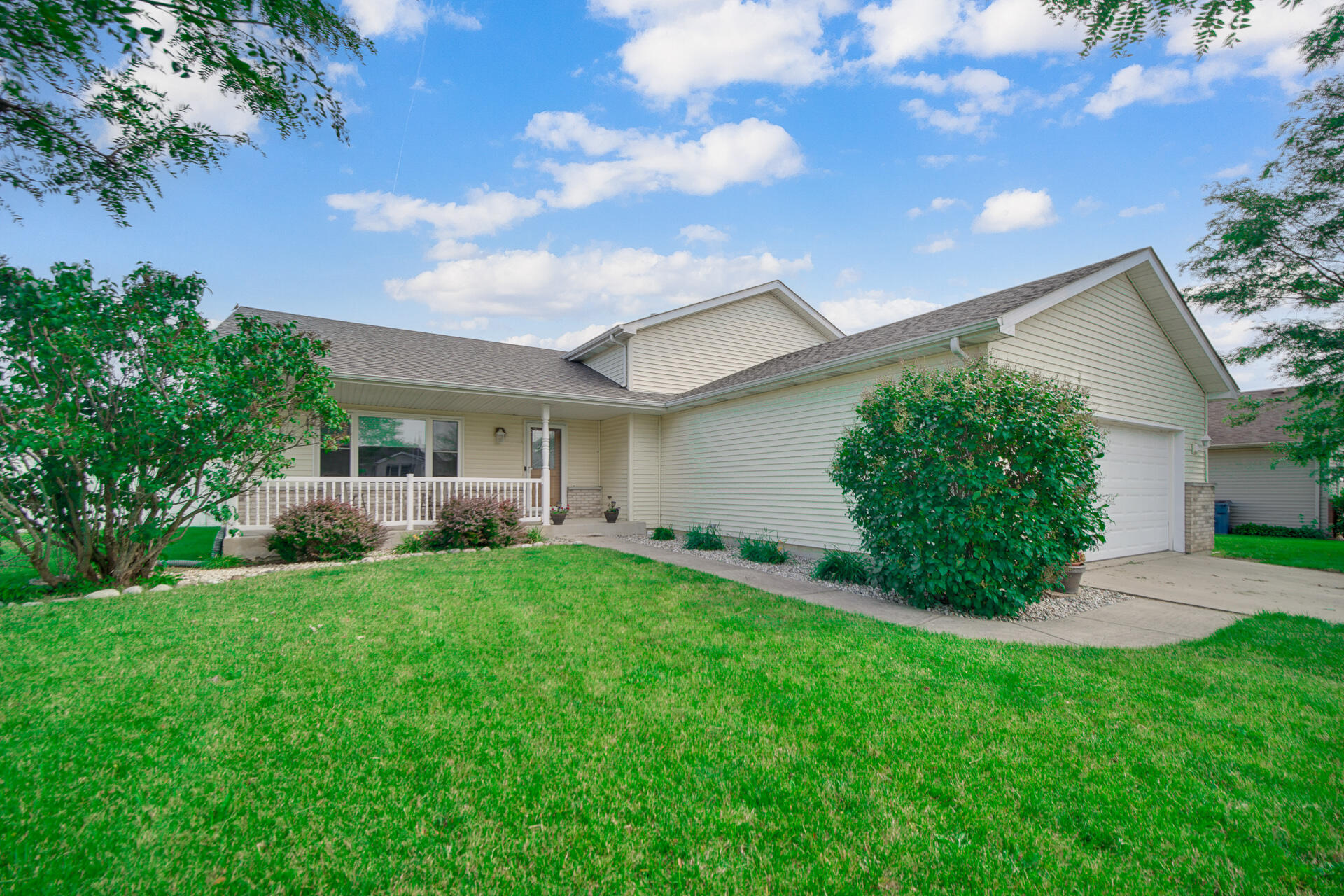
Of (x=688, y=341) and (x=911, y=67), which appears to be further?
(x=688, y=341)

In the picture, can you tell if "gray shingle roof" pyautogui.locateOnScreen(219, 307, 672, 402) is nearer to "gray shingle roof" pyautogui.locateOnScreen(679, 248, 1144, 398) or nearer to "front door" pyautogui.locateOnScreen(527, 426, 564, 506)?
"front door" pyautogui.locateOnScreen(527, 426, 564, 506)

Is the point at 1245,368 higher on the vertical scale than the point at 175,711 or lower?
higher

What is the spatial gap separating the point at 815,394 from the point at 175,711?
8.23 m

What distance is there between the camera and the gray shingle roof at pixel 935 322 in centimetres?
752

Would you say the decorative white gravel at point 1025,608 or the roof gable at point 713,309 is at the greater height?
the roof gable at point 713,309

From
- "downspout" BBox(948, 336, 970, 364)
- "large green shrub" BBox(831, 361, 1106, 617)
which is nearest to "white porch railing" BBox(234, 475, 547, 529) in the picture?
"large green shrub" BBox(831, 361, 1106, 617)

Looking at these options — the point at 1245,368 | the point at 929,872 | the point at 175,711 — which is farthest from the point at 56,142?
the point at 1245,368

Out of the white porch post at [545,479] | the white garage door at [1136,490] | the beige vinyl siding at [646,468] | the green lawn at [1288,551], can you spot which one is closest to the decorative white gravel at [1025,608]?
the white garage door at [1136,490]

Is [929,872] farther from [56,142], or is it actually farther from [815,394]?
[815,394]

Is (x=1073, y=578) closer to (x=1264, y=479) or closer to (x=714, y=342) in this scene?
(x=714, y=342)

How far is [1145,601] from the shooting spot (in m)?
6.38

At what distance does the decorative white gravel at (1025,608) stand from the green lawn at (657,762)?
1.27 metres

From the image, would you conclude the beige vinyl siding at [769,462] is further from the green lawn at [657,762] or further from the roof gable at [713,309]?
the green lawn at [657,762]

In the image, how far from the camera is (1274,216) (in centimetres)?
1085
